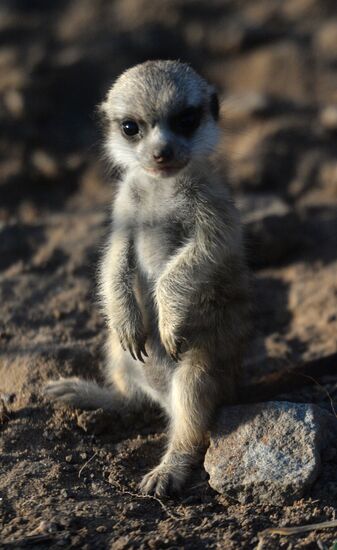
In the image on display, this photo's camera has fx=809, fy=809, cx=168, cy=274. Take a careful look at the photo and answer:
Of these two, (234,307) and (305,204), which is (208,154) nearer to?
(234,307)

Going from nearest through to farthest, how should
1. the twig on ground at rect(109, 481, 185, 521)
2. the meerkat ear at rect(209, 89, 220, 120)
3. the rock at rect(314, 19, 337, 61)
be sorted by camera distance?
1. the twig on ground at rect(109, 481, 185, 521)
2. the meerkat ear at rect(209, 89, 220, 120)
3. the rock at rect(314, 19, 337, 61)

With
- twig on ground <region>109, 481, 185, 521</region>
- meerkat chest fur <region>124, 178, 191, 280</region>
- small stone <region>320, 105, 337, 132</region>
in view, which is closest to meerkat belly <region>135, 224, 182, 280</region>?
meerkat chest fur <region>124, 178, 191, 280</region>

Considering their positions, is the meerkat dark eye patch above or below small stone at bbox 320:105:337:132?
below

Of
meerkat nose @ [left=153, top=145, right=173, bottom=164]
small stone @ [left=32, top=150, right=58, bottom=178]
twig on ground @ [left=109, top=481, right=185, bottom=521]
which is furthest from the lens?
small stone @ [left=32, top=150, right=58, bottom=178]

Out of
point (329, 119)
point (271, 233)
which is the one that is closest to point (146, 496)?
point (271, 233)

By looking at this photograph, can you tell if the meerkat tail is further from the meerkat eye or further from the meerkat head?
the meerkat eye

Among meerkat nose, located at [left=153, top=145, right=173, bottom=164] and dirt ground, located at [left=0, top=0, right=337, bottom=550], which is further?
meerkat nose, located at [left=153, top=145, right=173, bottom=164]

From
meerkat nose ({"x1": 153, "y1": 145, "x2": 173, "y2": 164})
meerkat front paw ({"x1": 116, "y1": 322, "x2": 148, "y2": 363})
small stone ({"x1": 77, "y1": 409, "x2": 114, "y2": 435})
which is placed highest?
meerkat nose ({"x1": 153, "y1": 145, "x2": 173, "y2": 164})

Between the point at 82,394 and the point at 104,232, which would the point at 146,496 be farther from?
the point at 104,232

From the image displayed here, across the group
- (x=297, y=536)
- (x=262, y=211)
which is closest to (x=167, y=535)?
(x=297, y=536)
